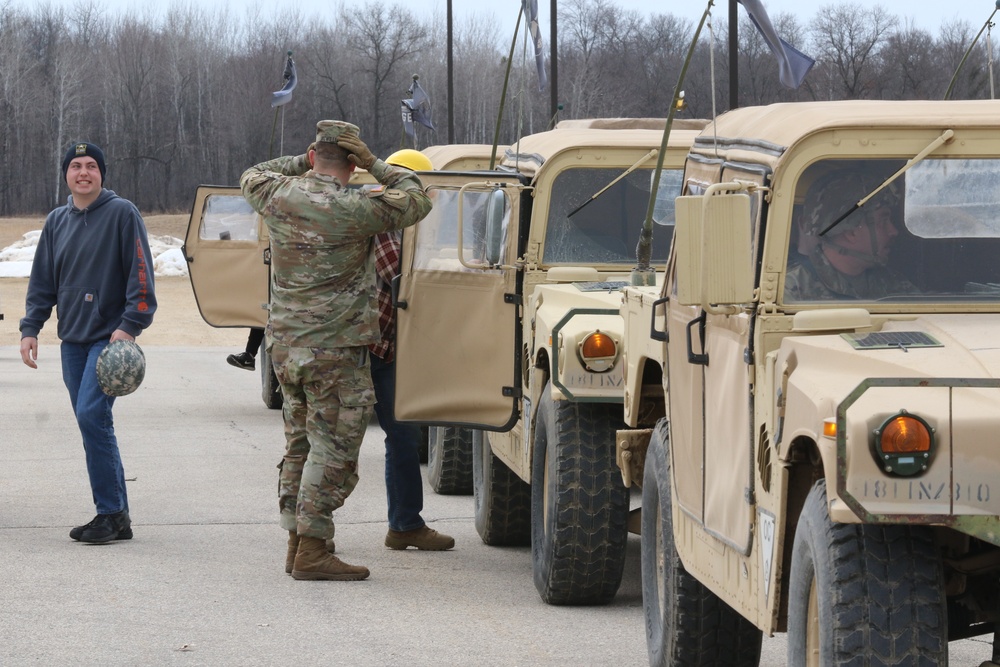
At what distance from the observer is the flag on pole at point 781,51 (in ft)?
20.6

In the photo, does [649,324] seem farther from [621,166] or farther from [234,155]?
[234,155]

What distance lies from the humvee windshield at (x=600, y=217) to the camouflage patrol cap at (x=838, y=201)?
3348 millimetres

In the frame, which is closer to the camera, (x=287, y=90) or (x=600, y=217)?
(x=600, y=217)

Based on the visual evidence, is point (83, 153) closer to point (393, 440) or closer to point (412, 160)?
point (393, 440)

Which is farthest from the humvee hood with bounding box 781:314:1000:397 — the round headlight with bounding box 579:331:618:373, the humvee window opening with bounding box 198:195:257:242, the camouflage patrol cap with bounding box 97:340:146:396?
the humvee window opening with bounding box 198:195:257:242

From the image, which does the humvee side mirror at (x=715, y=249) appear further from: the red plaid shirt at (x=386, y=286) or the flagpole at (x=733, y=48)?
the flagpole at (x=733, y=48)

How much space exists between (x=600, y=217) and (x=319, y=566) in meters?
2.21

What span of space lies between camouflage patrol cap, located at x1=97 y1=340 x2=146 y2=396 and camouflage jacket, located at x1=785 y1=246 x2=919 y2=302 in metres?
4.15

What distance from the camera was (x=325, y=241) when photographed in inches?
296

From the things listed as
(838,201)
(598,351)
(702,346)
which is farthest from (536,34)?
(838,201)

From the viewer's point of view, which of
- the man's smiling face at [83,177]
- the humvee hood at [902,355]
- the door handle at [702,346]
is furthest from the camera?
the man's smiling face at [83,177]

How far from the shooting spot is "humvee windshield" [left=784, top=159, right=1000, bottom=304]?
4.95 m

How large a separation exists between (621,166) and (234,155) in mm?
82015

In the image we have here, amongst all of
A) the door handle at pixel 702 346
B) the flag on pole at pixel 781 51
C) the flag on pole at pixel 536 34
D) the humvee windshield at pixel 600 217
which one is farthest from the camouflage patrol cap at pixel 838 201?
the flag on pole at pixel 536 34
